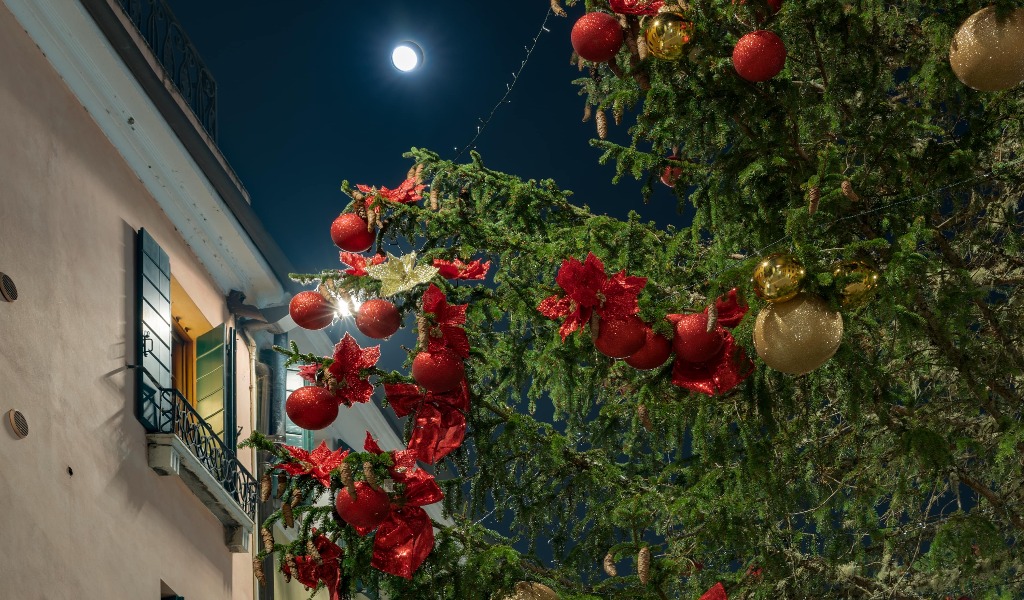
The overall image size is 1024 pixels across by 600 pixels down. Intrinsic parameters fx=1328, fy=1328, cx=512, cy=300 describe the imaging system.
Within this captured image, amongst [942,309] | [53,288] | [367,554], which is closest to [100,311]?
[53,288]

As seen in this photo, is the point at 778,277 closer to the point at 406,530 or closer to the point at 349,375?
the point at 349,375

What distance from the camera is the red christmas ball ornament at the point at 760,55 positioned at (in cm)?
602

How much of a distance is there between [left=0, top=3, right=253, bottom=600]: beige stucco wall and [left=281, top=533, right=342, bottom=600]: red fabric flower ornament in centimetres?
139

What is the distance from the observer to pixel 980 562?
7.77 m

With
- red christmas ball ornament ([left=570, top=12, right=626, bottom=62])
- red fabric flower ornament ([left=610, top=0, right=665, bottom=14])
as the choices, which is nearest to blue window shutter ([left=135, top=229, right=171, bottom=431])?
red christmas ball ornament ([left=570, top=12, right=626, bottom=62])

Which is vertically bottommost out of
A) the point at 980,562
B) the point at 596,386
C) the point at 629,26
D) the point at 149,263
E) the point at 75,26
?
the point at 980,562

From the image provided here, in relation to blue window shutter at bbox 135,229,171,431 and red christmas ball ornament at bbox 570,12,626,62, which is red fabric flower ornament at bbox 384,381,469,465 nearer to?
red christmas ball ornament at bbox 570,12,626,62

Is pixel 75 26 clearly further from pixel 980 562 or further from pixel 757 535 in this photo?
pixel 980 562

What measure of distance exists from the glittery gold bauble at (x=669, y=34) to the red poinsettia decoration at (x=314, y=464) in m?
2.53

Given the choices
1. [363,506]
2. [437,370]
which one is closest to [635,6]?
[437,370]

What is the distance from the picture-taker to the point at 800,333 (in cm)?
500

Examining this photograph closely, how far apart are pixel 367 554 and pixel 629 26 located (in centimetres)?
293

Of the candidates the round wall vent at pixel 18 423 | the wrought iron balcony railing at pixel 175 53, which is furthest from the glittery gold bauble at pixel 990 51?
the wrought iron balcony railing at pixel 175 53

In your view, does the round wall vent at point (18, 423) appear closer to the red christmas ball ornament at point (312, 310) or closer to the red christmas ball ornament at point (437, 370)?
the red christmas ball ornament at point (312, 310)
